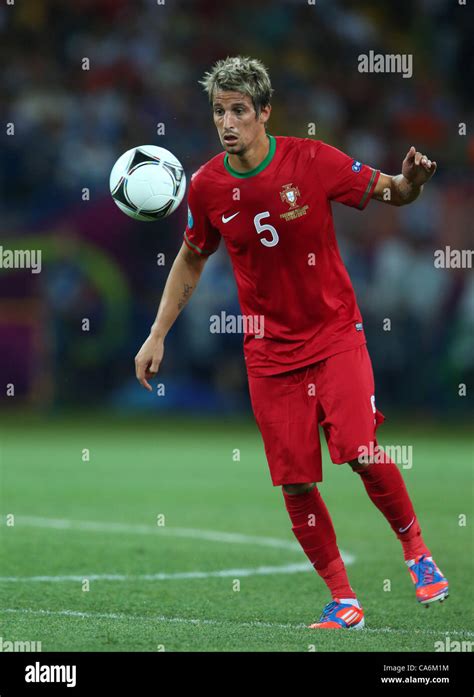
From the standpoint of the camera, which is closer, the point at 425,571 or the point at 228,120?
the point at 228,120

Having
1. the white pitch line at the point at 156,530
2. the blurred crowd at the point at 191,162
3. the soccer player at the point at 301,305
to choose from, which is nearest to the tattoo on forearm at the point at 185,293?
the soccer player at the point at 301,305

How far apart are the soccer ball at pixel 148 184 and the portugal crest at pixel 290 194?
0.60 m

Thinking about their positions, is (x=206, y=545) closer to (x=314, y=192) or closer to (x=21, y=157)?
(x=314, y=192)

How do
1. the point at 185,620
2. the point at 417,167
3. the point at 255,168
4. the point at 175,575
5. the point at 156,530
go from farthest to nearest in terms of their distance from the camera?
the point at 156,530 < the point at 175,575 < the point at 255,168 < the point at 185,620 < the point at 417,167

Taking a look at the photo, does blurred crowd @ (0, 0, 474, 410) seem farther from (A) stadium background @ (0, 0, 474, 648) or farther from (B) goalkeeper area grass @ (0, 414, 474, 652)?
(B) goalkeeper area grass @ (0, 414, 474, 652)

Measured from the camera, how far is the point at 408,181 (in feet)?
16.4

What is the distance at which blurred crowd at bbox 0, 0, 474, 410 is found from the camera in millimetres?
16391

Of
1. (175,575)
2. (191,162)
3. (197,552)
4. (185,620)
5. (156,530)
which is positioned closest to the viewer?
(185,620)

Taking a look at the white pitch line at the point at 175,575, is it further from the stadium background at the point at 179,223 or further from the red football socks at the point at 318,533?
the stadium background at the point at 179,223

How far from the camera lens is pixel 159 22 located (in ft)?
64.5

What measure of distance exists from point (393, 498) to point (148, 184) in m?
1.79

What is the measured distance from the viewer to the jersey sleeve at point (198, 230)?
5.30 m

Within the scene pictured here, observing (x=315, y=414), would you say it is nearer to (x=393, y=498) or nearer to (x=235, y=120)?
(x=393, y=498)

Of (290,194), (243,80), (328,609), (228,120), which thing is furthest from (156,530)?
(243,80)
